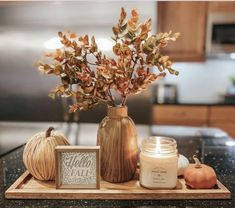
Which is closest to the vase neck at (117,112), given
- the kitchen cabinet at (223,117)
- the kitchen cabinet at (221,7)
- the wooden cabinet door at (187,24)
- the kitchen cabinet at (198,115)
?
the kitchen cabinet at (198,115)

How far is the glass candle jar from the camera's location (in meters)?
0.80

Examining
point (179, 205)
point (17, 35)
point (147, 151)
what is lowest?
point (179, 205)

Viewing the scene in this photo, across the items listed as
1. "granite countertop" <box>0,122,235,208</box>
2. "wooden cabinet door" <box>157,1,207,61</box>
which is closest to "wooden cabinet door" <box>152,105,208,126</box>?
"wooden cabinet door" <box>157,1,207,61</box>

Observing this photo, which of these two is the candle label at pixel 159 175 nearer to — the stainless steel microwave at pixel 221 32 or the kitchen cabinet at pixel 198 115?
the kitchen cabinet at pixel 198 115

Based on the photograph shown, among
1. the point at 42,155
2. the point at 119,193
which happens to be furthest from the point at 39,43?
the point at 119,193

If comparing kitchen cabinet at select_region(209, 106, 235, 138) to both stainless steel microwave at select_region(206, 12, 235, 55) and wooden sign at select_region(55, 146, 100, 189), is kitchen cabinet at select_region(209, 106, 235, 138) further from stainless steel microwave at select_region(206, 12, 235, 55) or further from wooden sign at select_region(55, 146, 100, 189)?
wooden sign at select_region(55, 146, 100, 189)

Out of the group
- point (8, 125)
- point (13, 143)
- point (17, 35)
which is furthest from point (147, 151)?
point (17, 35)

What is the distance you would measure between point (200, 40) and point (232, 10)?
449mm

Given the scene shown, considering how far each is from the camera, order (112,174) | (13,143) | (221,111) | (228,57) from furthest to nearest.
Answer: (228,57) < (221,111) < (13,143) < (112,174)

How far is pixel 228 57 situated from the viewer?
3.36 metres

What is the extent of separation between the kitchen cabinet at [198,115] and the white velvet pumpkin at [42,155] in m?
2.32

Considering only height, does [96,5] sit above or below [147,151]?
above

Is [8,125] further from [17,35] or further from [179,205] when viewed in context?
[179,205]

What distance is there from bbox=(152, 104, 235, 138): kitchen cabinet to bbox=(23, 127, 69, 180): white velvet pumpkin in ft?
7.60
